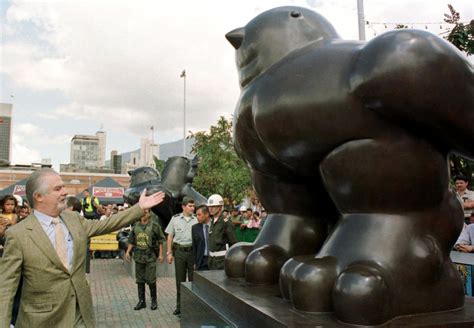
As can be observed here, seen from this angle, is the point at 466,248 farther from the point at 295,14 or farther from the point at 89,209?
the point at 89,209

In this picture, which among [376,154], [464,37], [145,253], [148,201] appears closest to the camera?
[376,154]

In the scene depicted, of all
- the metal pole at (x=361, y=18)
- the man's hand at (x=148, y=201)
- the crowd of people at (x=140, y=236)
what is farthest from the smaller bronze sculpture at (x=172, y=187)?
the man's hand at (x=148, y=201)

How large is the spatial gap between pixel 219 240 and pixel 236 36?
3.71 meters

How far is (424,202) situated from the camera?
7.07 ft

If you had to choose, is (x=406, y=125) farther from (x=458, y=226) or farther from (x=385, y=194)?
(x=458, y=226)

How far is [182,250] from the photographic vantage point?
676 cm

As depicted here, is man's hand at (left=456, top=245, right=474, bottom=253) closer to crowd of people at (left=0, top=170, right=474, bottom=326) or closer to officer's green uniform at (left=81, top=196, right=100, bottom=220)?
crowd of people at (left=0, top=170, right=474, bottom=326)

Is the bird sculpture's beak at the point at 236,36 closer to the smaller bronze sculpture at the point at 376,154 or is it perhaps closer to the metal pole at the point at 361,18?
the smaller bronze sculpture at the point at 376,154

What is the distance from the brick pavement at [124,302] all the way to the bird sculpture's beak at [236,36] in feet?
14.0

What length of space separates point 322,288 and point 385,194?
1.63ft

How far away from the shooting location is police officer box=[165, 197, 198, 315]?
6.70 meters

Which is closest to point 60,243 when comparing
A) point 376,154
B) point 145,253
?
point 376,154

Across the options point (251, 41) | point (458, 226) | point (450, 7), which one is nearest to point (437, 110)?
point (458, 226)

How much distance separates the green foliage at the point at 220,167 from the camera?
82.1 feet
